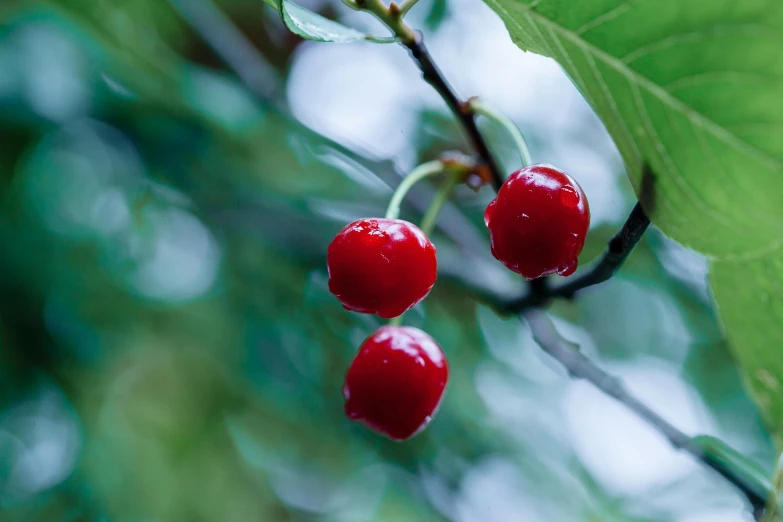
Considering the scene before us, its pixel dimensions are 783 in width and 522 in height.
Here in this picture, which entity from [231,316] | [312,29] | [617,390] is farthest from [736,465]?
[231,316]

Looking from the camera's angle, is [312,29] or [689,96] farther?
[312,29]

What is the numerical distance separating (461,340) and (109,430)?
1335 mm

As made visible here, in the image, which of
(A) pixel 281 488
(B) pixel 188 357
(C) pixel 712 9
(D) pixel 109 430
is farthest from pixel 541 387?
(C) pixel 712 9

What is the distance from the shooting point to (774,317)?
2.48 ft

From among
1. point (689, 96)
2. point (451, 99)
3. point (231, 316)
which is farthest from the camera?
point (231, 316)

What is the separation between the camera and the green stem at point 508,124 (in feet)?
2.65

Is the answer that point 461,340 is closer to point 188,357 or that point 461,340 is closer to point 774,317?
point 188,357

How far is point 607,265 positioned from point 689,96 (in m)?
0.22

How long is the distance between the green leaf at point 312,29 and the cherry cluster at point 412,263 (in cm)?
19

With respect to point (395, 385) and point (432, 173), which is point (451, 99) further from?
point (395, 385)

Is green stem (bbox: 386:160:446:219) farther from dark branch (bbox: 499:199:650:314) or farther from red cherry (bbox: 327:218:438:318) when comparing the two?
dark branch (bbox: 499:199:650:314)

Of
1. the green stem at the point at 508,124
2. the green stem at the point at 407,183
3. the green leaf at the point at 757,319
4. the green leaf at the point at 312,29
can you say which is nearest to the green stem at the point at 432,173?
the green stem at the point at 407,183

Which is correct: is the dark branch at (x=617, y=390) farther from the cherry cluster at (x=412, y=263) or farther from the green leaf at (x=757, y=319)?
the cherry cluster at (x=412, y=263)

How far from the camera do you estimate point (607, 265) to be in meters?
0.69
